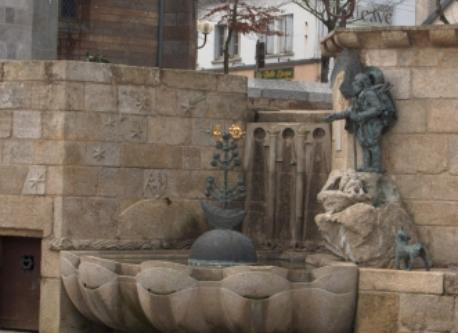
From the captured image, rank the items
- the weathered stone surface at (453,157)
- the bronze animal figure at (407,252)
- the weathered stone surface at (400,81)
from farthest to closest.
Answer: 1. the weathered stone surface at (400,81)
2. the weathered stone surface at (453,157)
3. the bronze animal figure at (407,252)

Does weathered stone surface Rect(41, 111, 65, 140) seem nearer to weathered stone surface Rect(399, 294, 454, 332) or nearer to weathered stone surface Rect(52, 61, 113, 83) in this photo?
weathered stone surface Rect(52, 61, 113, 83)

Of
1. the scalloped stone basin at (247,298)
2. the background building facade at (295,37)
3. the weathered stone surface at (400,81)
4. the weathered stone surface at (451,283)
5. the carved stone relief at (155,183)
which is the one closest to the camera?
the weathered stone surface at (451,283)

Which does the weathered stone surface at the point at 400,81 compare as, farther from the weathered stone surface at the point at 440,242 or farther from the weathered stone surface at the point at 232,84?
the weathered stone surface at the point at 232,84

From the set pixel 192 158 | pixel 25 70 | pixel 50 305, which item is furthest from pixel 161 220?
pixel 25 70

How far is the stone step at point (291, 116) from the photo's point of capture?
731 inches

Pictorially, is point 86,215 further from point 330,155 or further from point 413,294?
point 413,294

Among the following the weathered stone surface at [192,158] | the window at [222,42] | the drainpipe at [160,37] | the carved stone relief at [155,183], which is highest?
the window at [222,42]

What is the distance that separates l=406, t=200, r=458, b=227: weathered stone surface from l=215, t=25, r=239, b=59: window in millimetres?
39107

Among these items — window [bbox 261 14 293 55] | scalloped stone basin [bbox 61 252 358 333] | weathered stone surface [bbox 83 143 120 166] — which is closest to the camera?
scalloped stone basin [bbox 61 252 358 333]

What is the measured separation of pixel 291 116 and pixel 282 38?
35393mm

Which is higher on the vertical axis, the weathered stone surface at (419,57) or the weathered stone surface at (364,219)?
A: the weathered stone surface at (419,57)

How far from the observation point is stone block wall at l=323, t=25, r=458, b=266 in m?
15.7

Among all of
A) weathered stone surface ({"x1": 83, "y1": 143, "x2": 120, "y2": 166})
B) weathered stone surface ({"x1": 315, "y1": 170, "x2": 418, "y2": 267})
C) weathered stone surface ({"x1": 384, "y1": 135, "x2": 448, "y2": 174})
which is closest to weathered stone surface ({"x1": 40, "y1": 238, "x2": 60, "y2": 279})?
weathered stone surface ({"x1": 83, "y1": 143, "x2": 120, "y2": 166})

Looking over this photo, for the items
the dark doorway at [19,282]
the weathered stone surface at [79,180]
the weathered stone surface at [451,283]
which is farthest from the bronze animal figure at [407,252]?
the dark doorway at [19,282]
